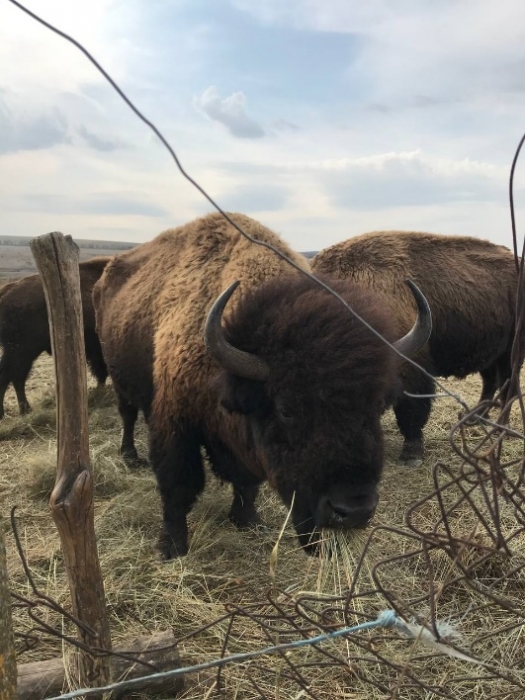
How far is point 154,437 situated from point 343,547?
5.65 feet

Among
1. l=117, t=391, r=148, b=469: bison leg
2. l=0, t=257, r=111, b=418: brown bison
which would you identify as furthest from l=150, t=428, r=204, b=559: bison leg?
l=0, t=257, r=111, b=418: brown bison

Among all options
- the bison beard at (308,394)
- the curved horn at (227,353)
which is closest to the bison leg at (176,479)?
the bison beard at (308,394)

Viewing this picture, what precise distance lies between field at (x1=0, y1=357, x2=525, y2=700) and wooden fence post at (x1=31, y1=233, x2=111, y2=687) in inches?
23.1

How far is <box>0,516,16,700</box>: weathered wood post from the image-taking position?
1.54 metres

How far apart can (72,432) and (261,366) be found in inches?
50.8

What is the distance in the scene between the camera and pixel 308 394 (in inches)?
119

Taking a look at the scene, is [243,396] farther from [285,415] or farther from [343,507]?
[343,507]

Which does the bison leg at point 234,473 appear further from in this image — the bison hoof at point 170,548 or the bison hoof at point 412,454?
the bison hoof at point 412,454

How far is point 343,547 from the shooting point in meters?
2.95

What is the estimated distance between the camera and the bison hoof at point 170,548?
4020 mm

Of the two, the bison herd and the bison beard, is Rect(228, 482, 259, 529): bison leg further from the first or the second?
the bison beard

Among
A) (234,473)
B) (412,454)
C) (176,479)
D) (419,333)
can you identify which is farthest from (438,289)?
(176,479)

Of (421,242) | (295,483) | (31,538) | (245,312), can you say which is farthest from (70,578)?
(421,242)

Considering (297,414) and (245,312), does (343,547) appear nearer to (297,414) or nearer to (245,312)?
(297,414)
